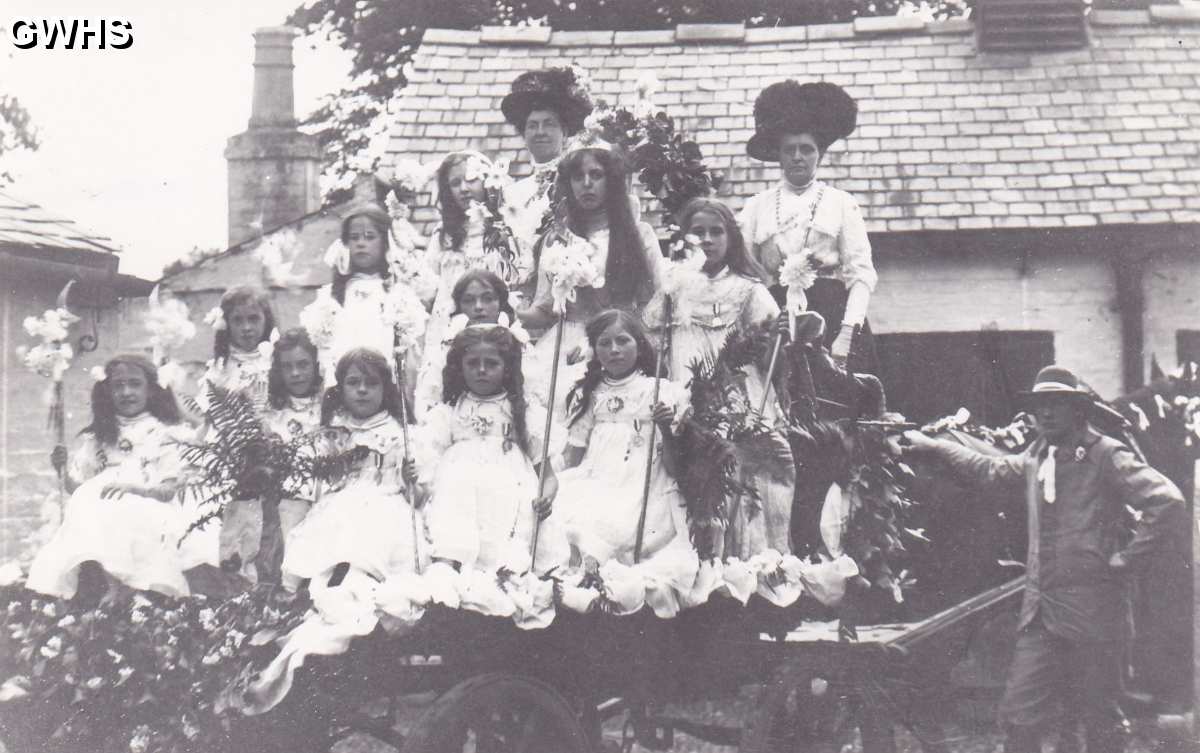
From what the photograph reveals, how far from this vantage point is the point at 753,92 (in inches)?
367

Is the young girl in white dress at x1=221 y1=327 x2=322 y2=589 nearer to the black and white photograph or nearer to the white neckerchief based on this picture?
the black and white photograph

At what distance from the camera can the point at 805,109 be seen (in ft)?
19.2

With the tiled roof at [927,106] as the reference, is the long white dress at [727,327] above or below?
below

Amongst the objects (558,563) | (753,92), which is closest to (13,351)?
(558,563)

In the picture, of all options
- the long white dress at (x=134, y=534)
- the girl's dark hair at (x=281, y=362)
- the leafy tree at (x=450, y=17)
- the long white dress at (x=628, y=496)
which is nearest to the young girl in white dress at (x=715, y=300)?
the long white dress at (x=628, y=496)

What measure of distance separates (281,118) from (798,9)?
5079 mm

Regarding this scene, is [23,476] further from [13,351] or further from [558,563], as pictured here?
[558,563]

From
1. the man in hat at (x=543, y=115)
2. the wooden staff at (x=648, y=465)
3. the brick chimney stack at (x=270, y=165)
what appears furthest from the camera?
the brick chimney stack at (x=270, y=165)

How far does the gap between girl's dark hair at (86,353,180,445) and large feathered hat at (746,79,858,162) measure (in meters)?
2.69

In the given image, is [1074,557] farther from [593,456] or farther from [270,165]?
[270,165]

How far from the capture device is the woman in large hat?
5688mm

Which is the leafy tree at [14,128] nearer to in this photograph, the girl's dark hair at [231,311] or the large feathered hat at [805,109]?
the girl's dark hair at [231,311]

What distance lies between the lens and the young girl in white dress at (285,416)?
197 inches

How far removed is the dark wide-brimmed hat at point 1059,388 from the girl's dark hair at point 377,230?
267 centimetres
